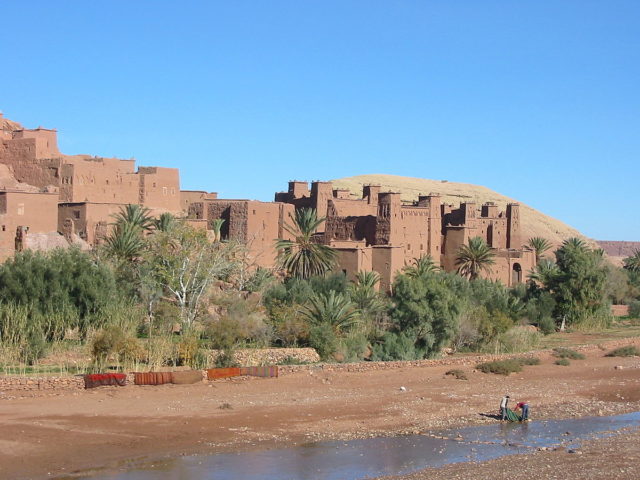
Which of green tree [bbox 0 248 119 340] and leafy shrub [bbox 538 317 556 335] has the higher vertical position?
green tree [bbox 0 248 119 340]

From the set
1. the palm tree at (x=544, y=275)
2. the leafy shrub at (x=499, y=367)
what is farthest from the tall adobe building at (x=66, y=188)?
the leafy shrub at (x=499, y=367)

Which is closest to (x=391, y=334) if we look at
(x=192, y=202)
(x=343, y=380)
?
(x=343, y=380)

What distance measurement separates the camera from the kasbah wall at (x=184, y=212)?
3909 cm

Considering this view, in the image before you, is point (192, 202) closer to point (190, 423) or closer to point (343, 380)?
point (343, 380)

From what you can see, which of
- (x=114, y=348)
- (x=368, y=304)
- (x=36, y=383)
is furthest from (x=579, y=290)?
(x=36, y=383)

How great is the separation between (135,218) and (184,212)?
7607 mm

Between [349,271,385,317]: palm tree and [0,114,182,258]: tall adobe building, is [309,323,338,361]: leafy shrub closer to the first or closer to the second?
[349,271,385,317]: palm tree

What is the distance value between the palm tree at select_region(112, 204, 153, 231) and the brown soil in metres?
15.9

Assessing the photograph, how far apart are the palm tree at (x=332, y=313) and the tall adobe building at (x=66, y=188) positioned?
41.9 ft

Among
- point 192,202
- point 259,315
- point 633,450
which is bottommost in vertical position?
point 633,450

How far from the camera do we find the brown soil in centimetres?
1764

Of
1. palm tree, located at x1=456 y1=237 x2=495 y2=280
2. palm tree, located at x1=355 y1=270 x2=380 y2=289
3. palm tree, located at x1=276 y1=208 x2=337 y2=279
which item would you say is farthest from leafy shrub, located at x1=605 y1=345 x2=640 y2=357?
palm tree, located at x1=456 y1=237 x2=495 y2=280

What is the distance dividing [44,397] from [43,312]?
22.8 ft

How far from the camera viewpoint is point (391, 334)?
3209 cm
